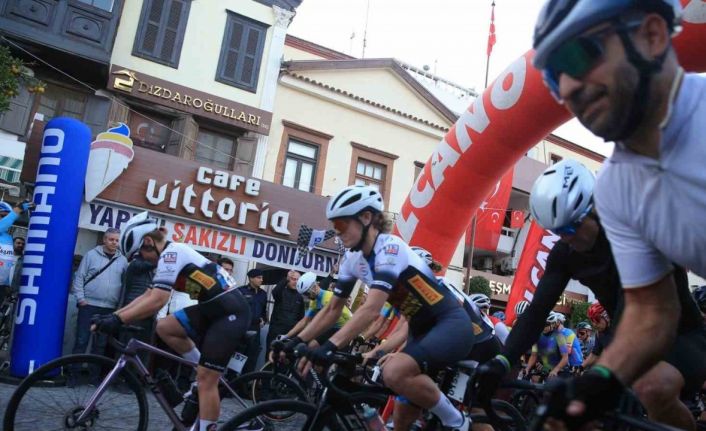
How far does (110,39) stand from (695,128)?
14.3 metres

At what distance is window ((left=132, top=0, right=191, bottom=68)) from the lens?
14.2 m

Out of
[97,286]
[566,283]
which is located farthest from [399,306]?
[97,286]

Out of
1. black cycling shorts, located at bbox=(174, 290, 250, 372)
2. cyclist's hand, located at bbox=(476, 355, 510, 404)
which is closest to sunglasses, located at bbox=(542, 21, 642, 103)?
cyclist's hand, located at bbox=(476, 355, 510, 404)

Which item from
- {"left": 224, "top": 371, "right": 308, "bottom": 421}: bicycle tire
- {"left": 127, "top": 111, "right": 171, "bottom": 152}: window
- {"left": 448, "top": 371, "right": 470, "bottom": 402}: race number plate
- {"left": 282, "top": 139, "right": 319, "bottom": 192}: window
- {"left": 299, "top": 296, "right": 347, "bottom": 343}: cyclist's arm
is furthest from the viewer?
{"left": 282, "top": 139, "right": 319, "bottom": 192}: window

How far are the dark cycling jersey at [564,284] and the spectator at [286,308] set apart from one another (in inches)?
241

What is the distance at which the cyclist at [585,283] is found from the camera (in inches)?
90.3

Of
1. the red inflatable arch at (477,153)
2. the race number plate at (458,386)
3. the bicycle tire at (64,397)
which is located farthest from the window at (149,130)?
the race number plate at (458,386)

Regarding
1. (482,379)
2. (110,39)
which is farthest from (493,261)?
(482,379)

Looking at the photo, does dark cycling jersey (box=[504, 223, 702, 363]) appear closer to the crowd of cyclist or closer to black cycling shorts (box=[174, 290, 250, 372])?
the crowd of cyclist

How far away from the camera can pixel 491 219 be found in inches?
719

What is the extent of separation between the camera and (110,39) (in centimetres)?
1341

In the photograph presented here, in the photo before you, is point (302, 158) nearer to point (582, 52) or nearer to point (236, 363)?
point (236, 363)

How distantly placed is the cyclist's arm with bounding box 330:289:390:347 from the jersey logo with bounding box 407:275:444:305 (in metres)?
0.21

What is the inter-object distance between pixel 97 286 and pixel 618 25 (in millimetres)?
7130
